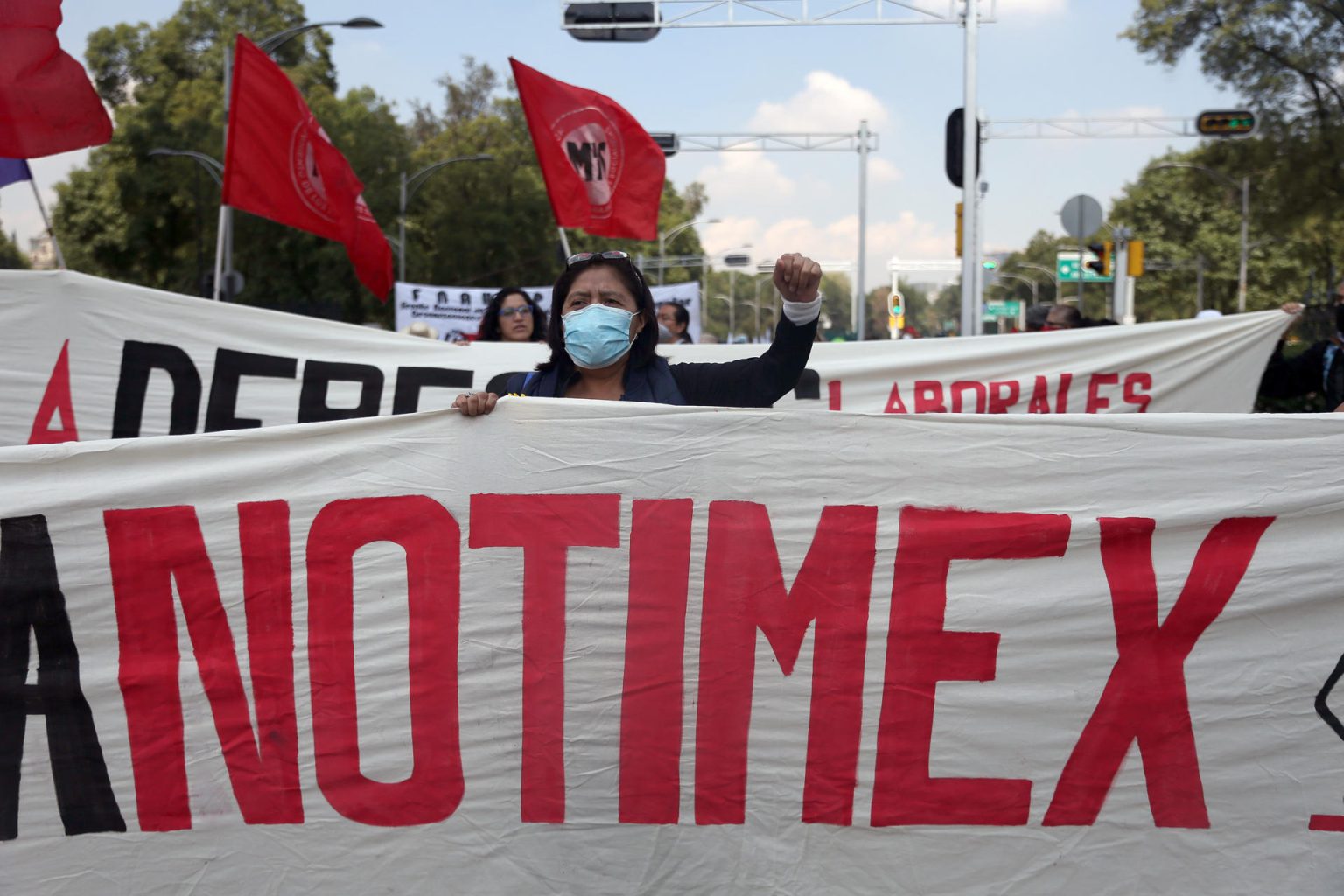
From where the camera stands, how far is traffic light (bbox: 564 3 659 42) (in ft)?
56.1

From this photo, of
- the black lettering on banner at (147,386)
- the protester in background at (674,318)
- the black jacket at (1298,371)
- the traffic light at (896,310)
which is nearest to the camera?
the black lettering on banner at (147,386)

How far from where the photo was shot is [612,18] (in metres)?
17.3

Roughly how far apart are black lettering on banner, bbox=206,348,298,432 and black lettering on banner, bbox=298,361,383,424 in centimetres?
16

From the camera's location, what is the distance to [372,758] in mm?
3004

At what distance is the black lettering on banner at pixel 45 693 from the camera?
2938mm

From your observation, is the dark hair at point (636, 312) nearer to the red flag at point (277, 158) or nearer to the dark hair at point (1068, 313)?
the red flag at point (277, 158)

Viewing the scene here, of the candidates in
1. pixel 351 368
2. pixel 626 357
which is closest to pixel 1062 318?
pixel 351 368

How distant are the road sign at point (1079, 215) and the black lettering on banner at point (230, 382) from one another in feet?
40.1

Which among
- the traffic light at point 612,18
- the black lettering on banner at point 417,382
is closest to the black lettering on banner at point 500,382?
the black lettering on banner at point 417,382

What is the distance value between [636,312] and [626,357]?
0.12m

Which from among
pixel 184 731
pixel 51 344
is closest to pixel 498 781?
pixel 184 731

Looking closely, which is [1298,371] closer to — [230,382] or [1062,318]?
[1062,318]

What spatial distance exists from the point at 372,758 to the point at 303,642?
29 centimetres

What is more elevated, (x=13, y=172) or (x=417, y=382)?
(x=13, y=172)
